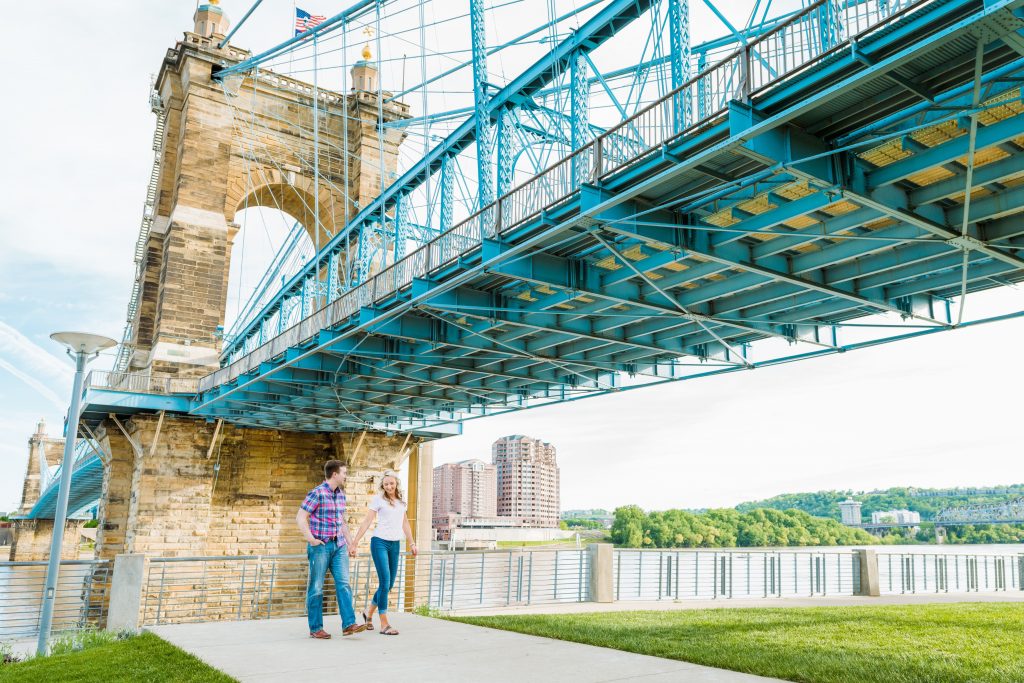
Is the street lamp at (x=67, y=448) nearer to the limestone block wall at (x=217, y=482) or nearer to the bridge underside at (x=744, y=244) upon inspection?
the bridge underside at (x=744, y=244)

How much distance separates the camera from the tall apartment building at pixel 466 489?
4688 inches

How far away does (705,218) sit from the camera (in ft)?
39.8

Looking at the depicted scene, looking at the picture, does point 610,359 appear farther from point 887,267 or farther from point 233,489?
point 233,489

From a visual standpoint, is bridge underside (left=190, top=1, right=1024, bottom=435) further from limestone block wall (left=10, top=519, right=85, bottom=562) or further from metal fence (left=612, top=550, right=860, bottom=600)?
limestone block wall (left=10, top=519, right=85, bottom=562)

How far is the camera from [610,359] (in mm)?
20891

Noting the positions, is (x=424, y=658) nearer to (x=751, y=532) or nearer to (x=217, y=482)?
(x=217, y=482)

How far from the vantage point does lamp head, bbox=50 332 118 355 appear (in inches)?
417

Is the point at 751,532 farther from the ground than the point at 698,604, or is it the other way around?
the point at 698,604

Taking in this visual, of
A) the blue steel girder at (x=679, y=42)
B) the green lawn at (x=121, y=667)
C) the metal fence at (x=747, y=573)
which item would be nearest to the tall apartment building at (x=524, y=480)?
the metal fence at (x=747, y=573)

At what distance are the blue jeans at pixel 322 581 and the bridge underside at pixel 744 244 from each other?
5.82m

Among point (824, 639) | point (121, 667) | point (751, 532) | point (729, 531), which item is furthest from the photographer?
point (729, 531)

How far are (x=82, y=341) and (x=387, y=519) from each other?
539 cm

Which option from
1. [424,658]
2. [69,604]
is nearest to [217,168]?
[69,604]

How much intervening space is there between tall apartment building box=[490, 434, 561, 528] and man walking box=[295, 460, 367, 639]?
117165 millimetres
